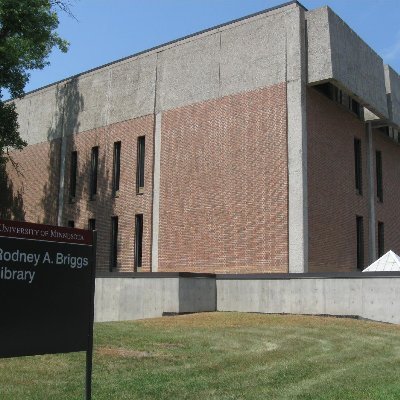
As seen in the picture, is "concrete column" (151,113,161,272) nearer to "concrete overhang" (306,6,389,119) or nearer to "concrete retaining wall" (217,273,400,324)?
"concrete retaining wall" (217,273,400,324)

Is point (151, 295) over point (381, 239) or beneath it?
beneath

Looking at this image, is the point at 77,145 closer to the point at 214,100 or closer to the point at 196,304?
the point at 214,100

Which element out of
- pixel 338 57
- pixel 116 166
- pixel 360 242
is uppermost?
pixel 338 57

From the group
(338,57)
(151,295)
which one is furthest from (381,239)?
(151,295)

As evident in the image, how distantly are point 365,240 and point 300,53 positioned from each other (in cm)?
1022

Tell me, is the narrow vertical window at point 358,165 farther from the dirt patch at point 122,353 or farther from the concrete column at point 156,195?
the dirt patch at point 122,353

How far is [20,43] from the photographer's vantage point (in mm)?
30109

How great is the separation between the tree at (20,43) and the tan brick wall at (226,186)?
8320 millimetres

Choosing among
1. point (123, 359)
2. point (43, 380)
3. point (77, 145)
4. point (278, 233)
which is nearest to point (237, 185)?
point (278, 233)

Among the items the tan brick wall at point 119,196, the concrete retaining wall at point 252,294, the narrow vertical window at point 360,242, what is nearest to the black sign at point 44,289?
the concrete retaining wall at point 252,294

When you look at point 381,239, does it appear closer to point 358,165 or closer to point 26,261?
point 358,165

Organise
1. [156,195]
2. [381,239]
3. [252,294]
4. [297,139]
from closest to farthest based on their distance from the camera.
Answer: [252,294]
[297,139]
[156,195]
[381,239]

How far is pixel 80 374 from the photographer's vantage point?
9438mm

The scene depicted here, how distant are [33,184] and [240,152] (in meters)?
16.2
